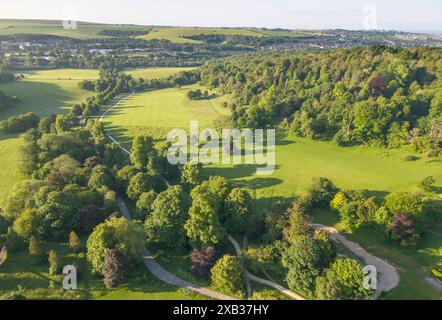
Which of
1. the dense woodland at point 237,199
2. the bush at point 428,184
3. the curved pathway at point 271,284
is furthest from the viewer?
the bush at point 428,184

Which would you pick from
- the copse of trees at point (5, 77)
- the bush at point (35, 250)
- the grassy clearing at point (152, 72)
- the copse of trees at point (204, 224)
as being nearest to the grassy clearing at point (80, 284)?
the bush at point (35, 250)

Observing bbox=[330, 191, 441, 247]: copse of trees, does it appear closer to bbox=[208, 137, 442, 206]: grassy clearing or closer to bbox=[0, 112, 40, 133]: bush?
bbox=[208, 137, 442, 206]: grassy clearing

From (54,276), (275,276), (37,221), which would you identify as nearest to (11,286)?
(54,276)

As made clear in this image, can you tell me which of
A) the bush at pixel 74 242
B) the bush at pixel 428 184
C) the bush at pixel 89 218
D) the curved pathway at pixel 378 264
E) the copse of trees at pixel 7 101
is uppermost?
the copse of trees at pixel 7 101

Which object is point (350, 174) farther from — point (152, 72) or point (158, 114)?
point (152, 72)

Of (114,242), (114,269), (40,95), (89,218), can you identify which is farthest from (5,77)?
(114,269)

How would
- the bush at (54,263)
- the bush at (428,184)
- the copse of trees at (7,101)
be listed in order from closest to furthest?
the bush at (54,263)
the bush at (428,184)
the copse of trees at (7,101)

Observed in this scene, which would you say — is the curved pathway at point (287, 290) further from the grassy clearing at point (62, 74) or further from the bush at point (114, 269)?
the grassy clearing at point (62, 74)
